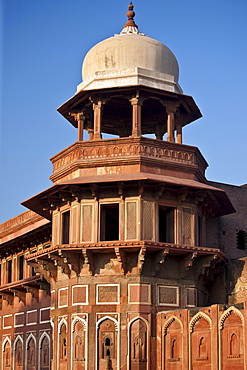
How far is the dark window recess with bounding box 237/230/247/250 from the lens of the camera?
1171 inches

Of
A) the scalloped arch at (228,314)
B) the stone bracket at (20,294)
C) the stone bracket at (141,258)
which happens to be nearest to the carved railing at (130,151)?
the stone bracket at (141,258)

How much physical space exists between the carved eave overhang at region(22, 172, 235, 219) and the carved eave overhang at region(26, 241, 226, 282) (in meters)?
1.77

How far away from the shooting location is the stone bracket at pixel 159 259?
24.2 meters

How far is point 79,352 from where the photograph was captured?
24.3 metres

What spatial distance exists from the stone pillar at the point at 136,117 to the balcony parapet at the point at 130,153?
0.54m

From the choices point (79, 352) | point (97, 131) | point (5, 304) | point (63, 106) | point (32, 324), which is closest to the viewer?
point (79, 352)

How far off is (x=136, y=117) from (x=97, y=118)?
1.37 metres

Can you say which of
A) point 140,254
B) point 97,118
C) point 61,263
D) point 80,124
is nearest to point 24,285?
point 61,263

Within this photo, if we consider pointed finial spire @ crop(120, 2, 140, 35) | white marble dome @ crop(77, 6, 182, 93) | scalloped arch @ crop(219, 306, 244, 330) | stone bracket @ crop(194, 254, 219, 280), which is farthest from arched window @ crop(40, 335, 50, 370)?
pointed finial spire @ crop(120, 2, 140, 35)

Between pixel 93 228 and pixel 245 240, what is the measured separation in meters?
7.54

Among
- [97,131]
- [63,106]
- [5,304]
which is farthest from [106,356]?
[5,304]

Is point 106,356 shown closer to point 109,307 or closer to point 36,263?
point 109,307

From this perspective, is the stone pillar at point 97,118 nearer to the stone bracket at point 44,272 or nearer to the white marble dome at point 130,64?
the white marble dome at point 130,64

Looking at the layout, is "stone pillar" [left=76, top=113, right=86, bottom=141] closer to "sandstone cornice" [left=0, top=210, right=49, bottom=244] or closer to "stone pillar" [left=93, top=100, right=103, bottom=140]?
"stone pillar" [left=93, top=100, right=103, bottom=140]
